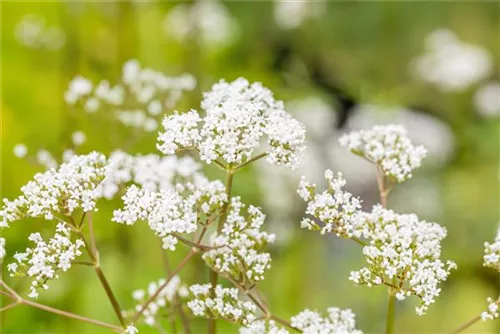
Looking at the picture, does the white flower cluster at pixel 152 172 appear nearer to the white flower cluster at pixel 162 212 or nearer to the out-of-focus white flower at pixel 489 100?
the white flower cluster at pixel 162 212

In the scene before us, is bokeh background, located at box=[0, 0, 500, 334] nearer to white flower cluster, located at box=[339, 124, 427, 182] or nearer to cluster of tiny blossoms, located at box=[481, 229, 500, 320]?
white flower cluster, located at box=[339, 124, 427, 182]

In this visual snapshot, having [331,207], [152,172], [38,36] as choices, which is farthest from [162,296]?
[38,36]

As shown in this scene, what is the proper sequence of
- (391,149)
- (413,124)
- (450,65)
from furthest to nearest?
(450,65) < (413,124) < (391,149)

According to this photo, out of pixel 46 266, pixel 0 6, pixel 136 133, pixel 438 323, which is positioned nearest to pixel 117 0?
pixel 0 6

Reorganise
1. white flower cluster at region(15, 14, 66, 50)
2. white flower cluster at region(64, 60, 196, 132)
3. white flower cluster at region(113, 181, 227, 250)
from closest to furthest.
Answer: white flower cluster at region(113, 181, 227, 250), white flower cluster at region(64, 60, 196, 132), white flower cluster at region(15, 14, 66, 50)

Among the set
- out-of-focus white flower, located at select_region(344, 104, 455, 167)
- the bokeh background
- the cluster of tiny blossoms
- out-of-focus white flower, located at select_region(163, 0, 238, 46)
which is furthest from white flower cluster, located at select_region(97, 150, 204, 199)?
out-of-focus white flower, located at select_region(344, 104, 455, 167)

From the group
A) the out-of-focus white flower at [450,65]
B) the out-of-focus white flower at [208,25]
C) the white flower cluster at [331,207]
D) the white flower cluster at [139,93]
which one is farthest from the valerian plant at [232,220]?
the out-of-focus white flower at [450,65]

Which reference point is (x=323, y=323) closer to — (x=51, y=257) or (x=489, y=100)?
(x=51, y=257)
